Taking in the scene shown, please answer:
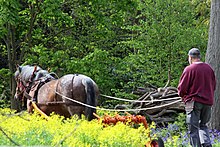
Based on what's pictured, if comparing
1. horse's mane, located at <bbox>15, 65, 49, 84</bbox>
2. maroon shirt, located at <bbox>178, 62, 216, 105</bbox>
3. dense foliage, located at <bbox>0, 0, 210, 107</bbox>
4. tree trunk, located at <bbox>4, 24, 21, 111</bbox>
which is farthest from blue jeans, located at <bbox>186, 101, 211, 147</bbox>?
tree trunk, located at <bbox>4, 24, 21, 111</bbox>

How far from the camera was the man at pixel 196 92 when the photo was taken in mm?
7418

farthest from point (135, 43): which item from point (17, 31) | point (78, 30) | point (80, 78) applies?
point (80, 78)

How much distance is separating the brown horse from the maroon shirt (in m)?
1.94

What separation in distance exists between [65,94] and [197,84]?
3.10 meters

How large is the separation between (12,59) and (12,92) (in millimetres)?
1105

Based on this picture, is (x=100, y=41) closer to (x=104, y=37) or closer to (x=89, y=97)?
(x=104, y=37)

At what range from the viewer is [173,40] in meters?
15.9

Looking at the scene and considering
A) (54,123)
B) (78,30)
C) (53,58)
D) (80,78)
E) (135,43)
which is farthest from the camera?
(78,30)

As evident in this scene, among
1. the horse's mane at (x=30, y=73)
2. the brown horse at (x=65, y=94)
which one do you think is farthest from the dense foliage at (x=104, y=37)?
the brown horse at (x=65, y=94)

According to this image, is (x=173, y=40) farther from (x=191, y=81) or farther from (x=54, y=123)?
(x=54, y=123)

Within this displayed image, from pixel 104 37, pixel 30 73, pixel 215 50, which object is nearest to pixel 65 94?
pixel 30 73

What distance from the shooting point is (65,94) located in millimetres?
9469

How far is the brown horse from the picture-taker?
9.25m

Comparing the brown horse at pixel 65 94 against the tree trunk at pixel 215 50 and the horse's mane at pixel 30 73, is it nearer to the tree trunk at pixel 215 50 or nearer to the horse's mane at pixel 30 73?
the horse's mane at pixel 30 73
